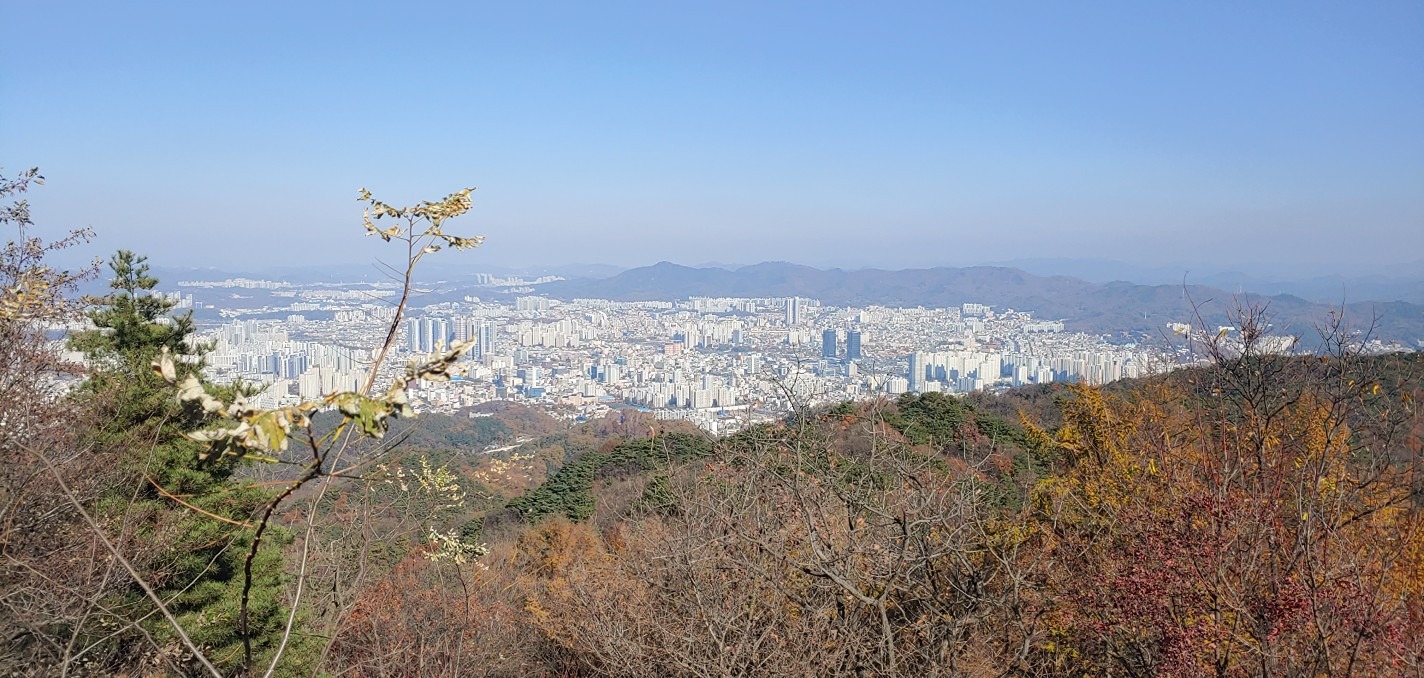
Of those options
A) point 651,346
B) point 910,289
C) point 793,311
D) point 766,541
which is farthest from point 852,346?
point 910,289

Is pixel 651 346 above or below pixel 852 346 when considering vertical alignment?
below

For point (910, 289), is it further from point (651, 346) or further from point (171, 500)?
point (171, 500)

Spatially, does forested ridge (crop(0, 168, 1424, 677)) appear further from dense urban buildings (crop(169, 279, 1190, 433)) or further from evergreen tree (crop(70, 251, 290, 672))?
dense urban buildings (crop(169, 279, 1190, 433))

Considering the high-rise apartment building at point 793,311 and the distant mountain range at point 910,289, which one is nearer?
the distant mountain range at point 910,289

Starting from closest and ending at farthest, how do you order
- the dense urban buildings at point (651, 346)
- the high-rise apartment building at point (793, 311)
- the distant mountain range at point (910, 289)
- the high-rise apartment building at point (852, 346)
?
the dense urban buildings at point (651, 346) < the high-rise apartment building at point (852, 346) < the distant mountain range at point (910, 289) < the high-rise apartment building at point (793, 311)

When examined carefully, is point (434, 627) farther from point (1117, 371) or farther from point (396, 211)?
point (1117, 371)

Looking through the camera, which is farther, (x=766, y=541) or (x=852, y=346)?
(x=852, y=346)

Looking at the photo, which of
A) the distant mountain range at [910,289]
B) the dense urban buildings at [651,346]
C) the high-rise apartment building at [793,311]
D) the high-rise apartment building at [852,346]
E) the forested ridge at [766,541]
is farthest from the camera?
the high-rise apartment building at [793,311]

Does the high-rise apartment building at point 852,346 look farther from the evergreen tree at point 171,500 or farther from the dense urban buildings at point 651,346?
the evergreen tree at point 171,500

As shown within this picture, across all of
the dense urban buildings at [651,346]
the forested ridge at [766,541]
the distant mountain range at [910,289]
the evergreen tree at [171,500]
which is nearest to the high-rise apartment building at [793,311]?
the dense urban buildings at [651,346]
